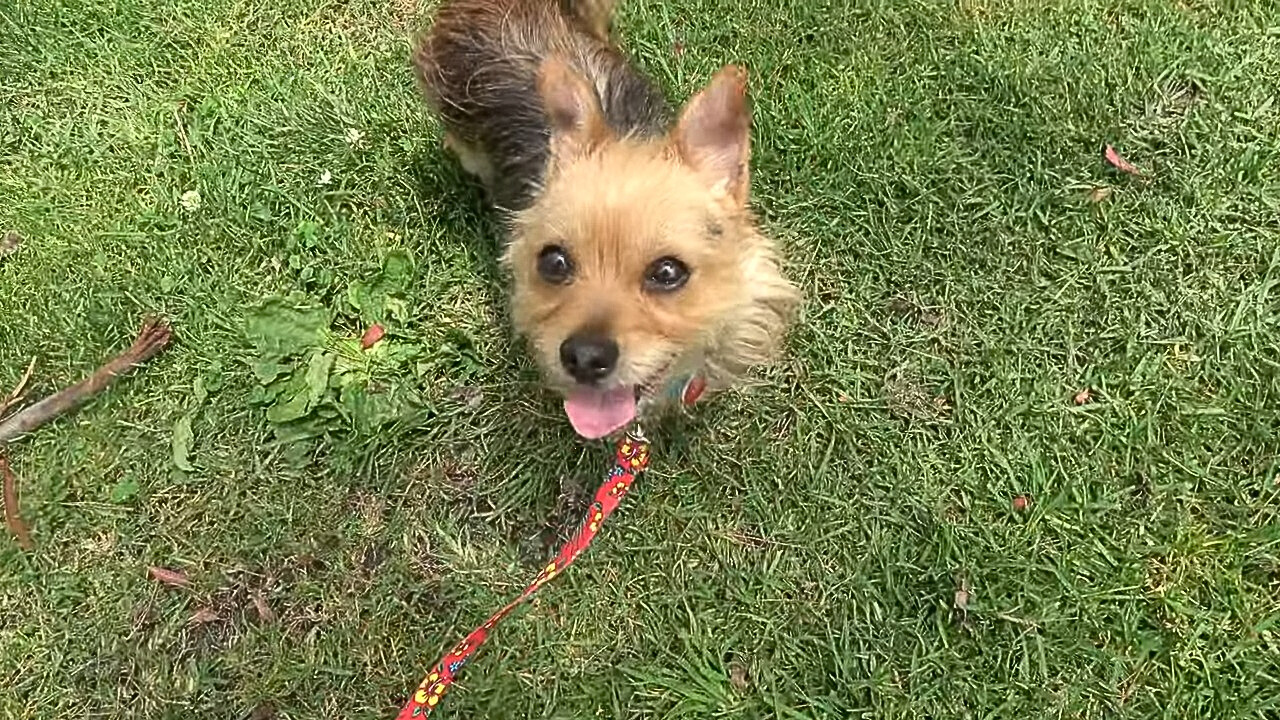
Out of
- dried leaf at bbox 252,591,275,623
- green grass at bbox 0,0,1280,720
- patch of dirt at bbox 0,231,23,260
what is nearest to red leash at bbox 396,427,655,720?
green grass at bbox 0,0,1280,720

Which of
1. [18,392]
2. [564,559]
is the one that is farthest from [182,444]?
[564,559]

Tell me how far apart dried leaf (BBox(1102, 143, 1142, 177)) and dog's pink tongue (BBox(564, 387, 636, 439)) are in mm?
2290

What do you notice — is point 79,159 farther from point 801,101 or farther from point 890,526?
point 890,526

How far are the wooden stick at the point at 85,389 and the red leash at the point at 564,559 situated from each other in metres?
1.74

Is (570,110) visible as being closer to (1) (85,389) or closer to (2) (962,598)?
(2) (962,598)

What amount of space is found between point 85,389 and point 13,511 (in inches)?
20.3

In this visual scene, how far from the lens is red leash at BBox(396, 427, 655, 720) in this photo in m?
3.13

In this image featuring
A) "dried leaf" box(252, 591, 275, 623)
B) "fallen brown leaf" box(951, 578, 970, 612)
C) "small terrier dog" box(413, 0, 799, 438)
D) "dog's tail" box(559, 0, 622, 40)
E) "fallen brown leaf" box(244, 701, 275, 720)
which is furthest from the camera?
"dog's tail" box(559, 0, 622, 40)

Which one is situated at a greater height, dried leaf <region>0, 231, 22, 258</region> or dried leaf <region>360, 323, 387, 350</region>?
dried leaf <region>0, 231, 22, 258</region>

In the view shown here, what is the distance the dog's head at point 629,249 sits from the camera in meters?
2.63

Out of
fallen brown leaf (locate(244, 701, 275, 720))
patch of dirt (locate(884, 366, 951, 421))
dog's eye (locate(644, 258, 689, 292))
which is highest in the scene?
dog's eye (locate(644, 258, 689, 292))

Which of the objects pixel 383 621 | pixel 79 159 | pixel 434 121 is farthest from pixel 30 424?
pixel 434 121

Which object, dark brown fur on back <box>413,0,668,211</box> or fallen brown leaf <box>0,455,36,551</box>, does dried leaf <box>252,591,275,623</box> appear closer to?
fallen brown leaf <box>0,455,36,551</box>

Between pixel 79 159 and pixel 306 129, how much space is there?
1.06 m
